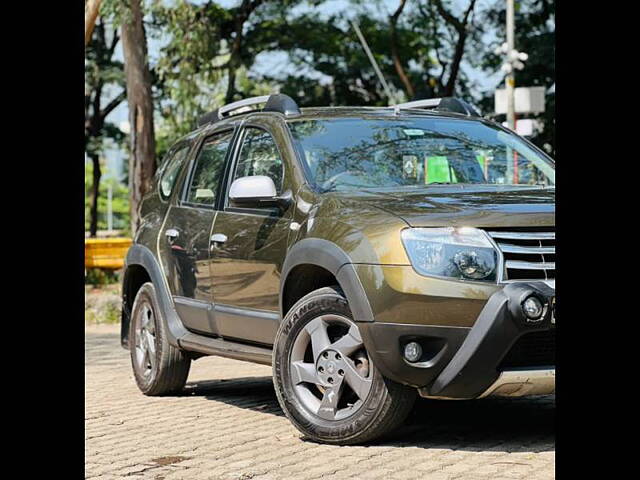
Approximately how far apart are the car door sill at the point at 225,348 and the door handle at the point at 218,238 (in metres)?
0.59

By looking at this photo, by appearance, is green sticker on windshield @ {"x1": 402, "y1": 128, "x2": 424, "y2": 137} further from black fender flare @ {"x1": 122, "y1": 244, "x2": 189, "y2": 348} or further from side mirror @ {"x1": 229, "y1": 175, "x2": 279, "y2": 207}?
black fender flare @ {"x1": 122, "y1": 244, "x2": 189, "y2": 348}

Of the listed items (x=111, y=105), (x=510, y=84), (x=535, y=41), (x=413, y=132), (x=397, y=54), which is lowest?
(x=413, y=132)

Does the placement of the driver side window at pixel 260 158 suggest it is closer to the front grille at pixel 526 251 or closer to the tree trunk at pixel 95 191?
the front grille at pixel 526 251

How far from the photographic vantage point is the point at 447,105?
7.83m

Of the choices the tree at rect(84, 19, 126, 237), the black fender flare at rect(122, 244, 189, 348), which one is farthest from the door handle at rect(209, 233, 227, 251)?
the tree at rect(84, 19, 126, 237)

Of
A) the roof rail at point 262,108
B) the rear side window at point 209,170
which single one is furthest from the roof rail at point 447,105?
the rear side window at point 209,170

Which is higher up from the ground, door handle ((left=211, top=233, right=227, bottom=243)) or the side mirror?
the side mirror

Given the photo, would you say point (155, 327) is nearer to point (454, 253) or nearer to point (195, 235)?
point (195, 235)

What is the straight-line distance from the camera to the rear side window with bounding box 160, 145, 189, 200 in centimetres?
848

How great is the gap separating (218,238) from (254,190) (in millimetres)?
825

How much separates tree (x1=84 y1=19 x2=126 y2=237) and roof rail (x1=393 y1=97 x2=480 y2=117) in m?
28.0

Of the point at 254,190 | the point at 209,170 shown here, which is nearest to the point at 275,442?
the point at 254,190

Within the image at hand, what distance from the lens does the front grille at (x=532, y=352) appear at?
554 centimetres
